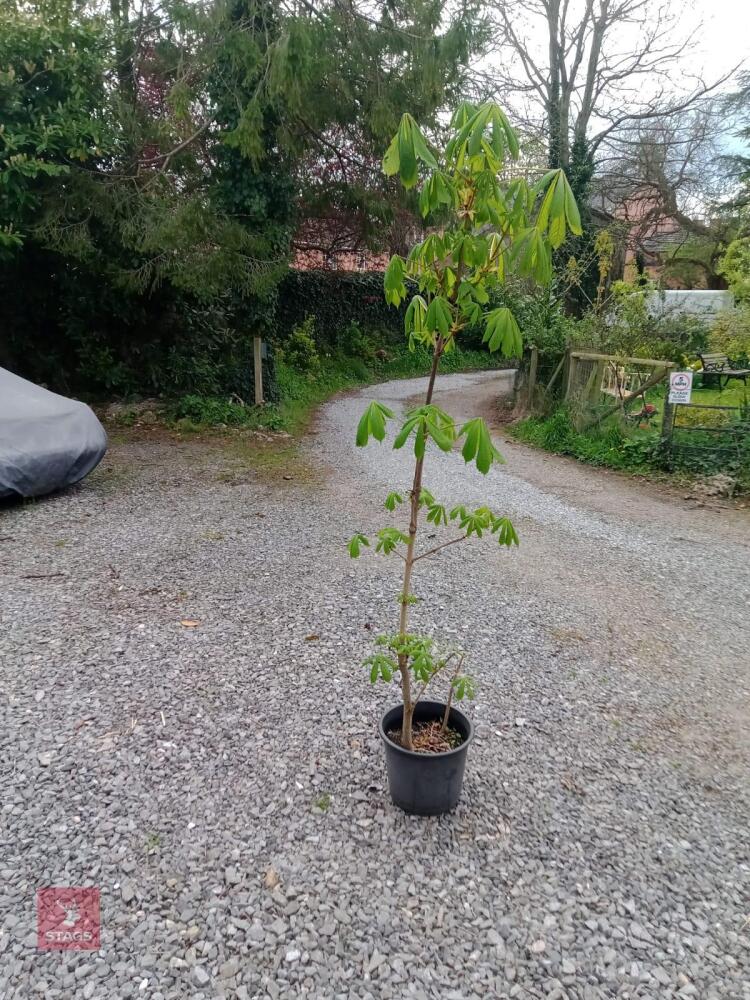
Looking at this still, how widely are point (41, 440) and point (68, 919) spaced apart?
4.58 metres

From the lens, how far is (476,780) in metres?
2.42

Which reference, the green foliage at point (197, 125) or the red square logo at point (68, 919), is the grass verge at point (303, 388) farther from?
the red square logo at point (68, 919)

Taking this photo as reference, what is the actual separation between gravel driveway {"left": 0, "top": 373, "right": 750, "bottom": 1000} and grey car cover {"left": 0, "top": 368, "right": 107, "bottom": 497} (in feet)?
1.85

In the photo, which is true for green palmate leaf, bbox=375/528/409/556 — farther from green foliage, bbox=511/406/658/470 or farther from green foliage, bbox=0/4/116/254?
green foliage, bbox=0/4/116/254

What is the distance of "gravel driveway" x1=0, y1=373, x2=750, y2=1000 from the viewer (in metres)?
1.71

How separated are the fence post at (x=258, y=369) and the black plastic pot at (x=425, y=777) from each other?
797 cm

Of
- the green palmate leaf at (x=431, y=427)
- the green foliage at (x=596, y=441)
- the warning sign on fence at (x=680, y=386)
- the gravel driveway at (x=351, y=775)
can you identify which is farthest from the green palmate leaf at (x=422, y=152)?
the green foliage at (x=596, y=441)

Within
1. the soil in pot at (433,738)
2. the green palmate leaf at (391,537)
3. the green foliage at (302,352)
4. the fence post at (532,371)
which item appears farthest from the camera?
the green foliage at (302,352)

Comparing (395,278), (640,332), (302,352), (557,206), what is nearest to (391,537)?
(395,278)

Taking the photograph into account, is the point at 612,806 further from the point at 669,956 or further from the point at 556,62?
the point at 556,62

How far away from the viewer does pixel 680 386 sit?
20.5 ft

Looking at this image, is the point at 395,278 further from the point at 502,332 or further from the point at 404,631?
the point at 404,631

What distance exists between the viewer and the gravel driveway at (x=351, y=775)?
→ 5.62ft

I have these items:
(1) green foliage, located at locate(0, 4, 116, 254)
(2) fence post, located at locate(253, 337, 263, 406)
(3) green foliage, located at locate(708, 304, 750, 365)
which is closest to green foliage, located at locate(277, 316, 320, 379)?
(2) fence post, located at locate(253, 337, 263, 406)
